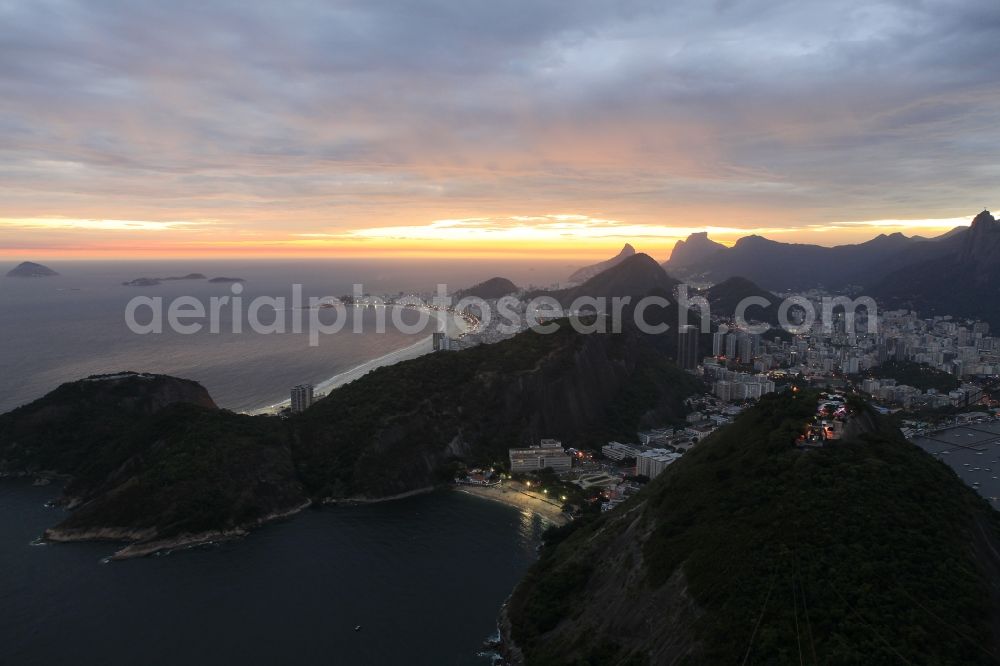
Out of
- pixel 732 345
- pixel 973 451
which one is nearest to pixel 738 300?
pixel 732 345

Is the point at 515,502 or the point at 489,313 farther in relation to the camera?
the point at 489,313

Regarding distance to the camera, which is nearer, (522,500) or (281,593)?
(281,593)

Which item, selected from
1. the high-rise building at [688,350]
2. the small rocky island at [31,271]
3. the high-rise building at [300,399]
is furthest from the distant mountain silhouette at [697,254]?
the small rocky island at [31,271]

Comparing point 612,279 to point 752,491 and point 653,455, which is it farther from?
point 752,491

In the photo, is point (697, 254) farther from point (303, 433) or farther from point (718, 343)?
point (303, 433)

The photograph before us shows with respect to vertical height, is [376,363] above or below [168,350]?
below

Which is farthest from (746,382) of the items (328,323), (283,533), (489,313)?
(328,323)
